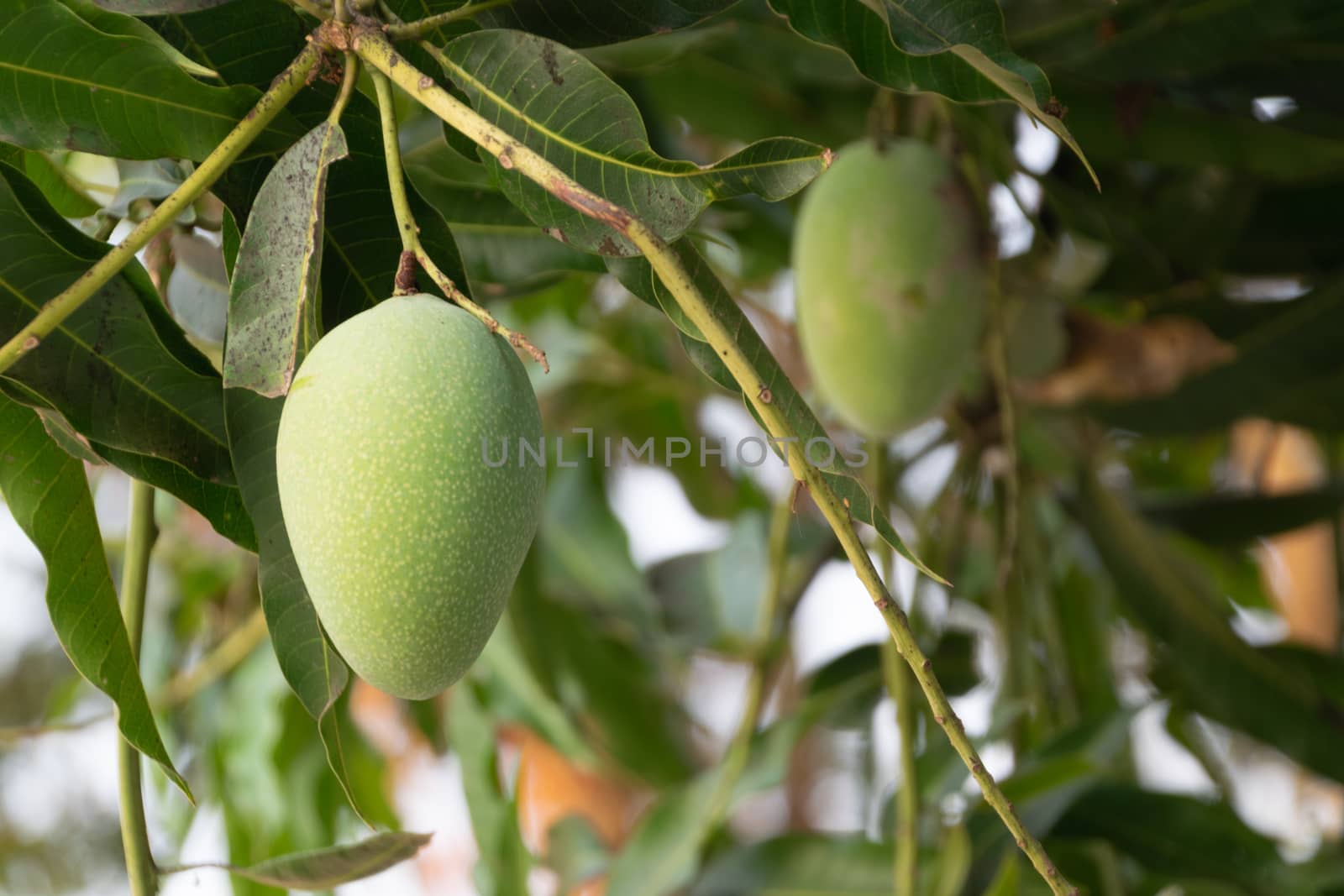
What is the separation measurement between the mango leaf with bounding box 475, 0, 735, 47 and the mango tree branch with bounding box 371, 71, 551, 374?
0.08 meters

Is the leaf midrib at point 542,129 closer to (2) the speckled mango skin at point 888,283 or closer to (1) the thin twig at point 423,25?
(1) the thin twig at point 423,25

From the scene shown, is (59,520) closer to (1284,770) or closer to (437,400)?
(437,400)

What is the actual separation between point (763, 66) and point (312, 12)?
0.62 metres

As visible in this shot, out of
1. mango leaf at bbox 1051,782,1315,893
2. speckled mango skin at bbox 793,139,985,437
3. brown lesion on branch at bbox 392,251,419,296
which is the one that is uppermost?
brown lesion on branch at bbox 392,251,419,296

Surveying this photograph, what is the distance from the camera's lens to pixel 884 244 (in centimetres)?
78

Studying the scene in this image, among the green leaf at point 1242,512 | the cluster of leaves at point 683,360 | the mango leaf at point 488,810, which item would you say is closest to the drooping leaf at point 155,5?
the cluster of leaves at point 683,360

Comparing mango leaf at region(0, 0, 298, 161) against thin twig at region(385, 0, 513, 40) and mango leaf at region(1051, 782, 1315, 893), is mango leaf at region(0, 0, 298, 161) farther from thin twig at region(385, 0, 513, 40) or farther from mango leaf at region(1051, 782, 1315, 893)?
mango leaf at region(1051, 782, 1315, 893)

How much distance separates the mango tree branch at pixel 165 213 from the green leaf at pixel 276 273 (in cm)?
1

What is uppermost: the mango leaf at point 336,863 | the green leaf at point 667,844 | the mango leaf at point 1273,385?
the mango leaf at point 336,863

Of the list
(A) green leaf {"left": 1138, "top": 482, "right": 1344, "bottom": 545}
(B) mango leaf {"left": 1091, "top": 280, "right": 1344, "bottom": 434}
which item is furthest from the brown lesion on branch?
(A) green leaf {"left": 1138, "top": 482, "right": 1344, "bottom": 545}

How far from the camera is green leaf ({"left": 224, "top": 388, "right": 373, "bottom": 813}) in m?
0.42

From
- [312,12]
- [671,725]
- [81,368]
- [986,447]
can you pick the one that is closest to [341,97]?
[312,12]

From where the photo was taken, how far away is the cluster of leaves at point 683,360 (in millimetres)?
Result: 408

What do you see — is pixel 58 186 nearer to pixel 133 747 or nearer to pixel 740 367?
pixel 133 747
